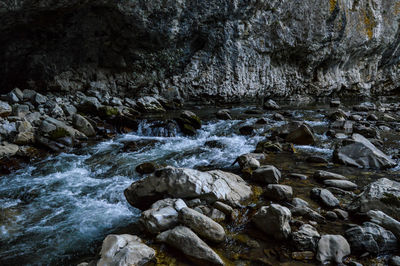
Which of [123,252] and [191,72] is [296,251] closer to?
[123,252]

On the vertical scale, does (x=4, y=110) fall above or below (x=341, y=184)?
above

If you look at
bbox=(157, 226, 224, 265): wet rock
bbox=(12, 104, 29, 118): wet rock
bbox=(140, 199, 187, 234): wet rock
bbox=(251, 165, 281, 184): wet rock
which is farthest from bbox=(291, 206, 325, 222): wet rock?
bbox=(12, 104, 29, 118): wet rock

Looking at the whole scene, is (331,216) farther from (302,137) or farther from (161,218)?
(302,137)

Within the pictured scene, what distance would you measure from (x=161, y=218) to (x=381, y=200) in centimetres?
265

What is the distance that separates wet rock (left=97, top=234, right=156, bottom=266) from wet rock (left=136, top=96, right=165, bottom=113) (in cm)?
1076

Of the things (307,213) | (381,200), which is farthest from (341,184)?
(307,213)

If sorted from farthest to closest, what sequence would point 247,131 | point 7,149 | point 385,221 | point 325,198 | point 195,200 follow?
point 247,131, point 7,149, point 325,198, point 195,200, point 385,221

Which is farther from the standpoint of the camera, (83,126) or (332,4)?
(332,4)

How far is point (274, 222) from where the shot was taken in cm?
256

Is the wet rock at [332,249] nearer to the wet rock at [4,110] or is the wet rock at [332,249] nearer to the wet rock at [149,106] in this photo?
the wet rock at [4,110]

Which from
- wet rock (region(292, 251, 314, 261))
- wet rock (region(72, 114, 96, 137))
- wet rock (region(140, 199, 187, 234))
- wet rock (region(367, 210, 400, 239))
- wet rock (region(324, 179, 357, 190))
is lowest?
wet rock (region(324, 179, 357, 190))

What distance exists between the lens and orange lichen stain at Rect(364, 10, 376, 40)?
23.0m

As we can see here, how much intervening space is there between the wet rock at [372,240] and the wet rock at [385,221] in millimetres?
82

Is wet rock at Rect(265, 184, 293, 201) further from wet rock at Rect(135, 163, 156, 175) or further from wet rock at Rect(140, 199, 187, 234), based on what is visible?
wet rock at Rect(135, 163, 156, 175)
